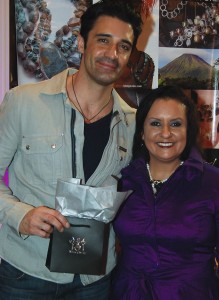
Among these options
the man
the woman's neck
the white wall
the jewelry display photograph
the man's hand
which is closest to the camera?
the man's hand

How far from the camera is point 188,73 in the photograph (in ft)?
7.15

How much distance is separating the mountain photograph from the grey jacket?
0.84m

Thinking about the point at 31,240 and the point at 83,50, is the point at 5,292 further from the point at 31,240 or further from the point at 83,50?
the point at 83,50

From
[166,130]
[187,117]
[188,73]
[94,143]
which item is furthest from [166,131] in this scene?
[188,73]

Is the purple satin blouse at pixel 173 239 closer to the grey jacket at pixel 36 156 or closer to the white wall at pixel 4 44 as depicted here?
the grey jacket at pixel 36 156

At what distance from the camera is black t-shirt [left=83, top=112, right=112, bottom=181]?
1433 millimetres

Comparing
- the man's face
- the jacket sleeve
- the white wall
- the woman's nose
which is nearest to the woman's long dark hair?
the woman's nose

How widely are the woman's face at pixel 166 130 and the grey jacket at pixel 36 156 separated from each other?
21 centimetres

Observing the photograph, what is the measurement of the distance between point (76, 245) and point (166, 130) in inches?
21.8

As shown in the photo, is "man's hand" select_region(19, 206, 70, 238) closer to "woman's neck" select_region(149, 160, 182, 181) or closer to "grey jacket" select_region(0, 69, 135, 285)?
"grey jacket" select_region(0, 69, 135, 285)

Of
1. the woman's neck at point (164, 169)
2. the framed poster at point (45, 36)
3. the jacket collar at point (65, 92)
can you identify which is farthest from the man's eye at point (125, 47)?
the framed poster at point (45, 36)

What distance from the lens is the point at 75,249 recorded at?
1219mm

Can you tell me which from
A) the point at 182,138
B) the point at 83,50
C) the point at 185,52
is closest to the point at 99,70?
the point at 83,50

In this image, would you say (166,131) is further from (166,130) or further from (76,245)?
(76,245)
